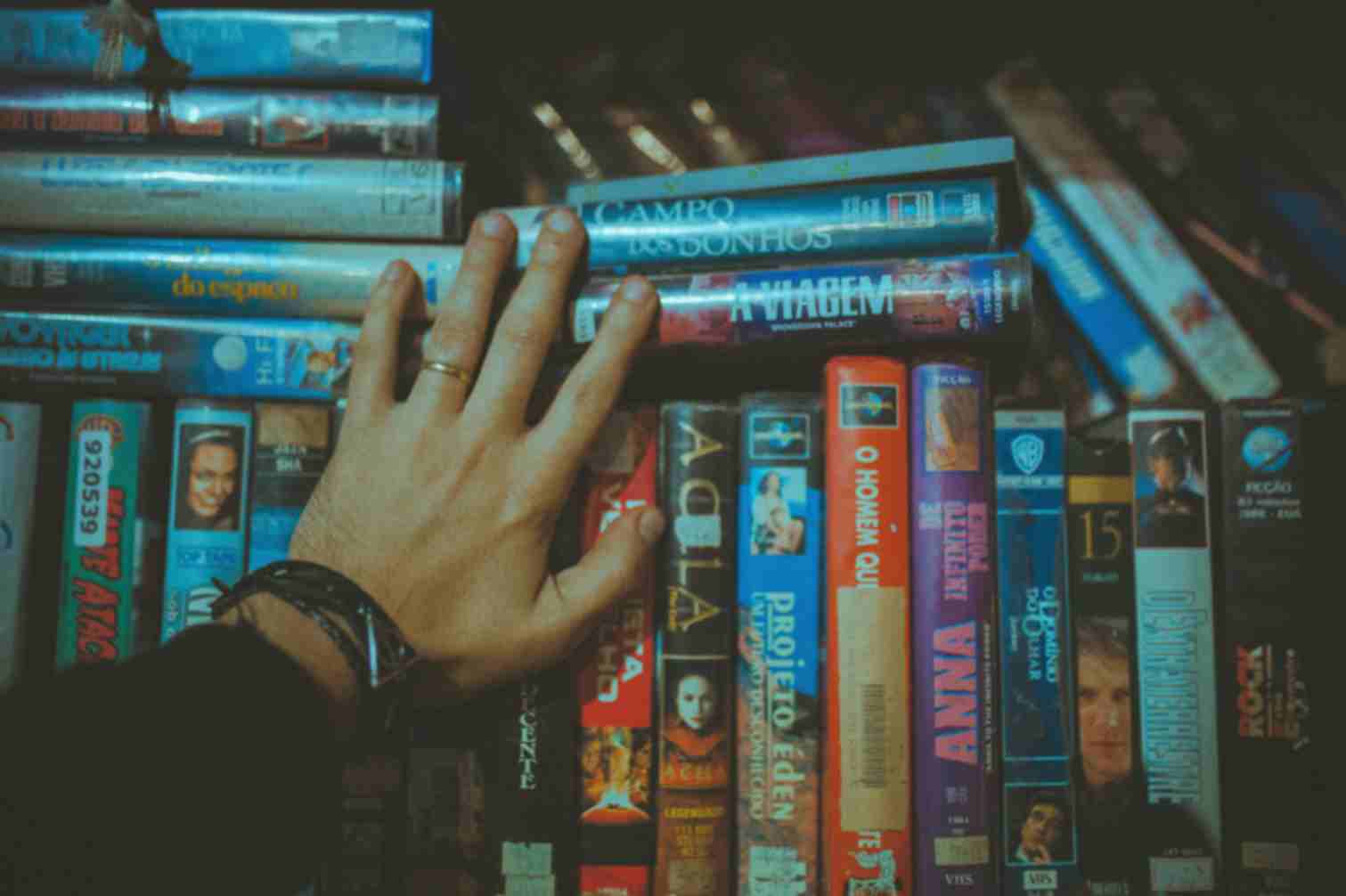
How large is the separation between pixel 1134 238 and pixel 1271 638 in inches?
Result: 17.6

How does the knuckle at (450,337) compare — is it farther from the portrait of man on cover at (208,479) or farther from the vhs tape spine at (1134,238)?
the vhs tape spine at (1134,238)

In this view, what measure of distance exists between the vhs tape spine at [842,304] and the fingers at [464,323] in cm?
8

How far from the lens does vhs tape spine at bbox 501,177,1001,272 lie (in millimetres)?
757

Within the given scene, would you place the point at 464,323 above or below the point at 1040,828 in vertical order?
above

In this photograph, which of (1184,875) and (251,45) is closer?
(1184,875)

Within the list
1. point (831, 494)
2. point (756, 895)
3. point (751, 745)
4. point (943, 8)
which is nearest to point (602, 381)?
point (831, 494)

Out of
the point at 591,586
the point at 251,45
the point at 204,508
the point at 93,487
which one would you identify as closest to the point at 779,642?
the point at 591,586

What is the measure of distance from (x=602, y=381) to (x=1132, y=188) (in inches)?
26.1

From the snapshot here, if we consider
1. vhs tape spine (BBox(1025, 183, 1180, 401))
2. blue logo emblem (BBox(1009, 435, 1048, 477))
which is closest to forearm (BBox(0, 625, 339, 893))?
blue logo emblem (BBox(1009, 435, 1048, 477))

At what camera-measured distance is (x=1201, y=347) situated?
893 mm

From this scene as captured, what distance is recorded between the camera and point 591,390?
28.3 inches

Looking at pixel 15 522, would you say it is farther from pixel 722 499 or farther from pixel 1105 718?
pixel 1105 718

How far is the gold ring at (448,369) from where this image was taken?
28.6 inches

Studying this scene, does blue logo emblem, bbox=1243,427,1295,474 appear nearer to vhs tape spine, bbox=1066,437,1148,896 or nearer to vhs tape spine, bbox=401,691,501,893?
vhs tape spine, bbox=1066,437,1148,896
